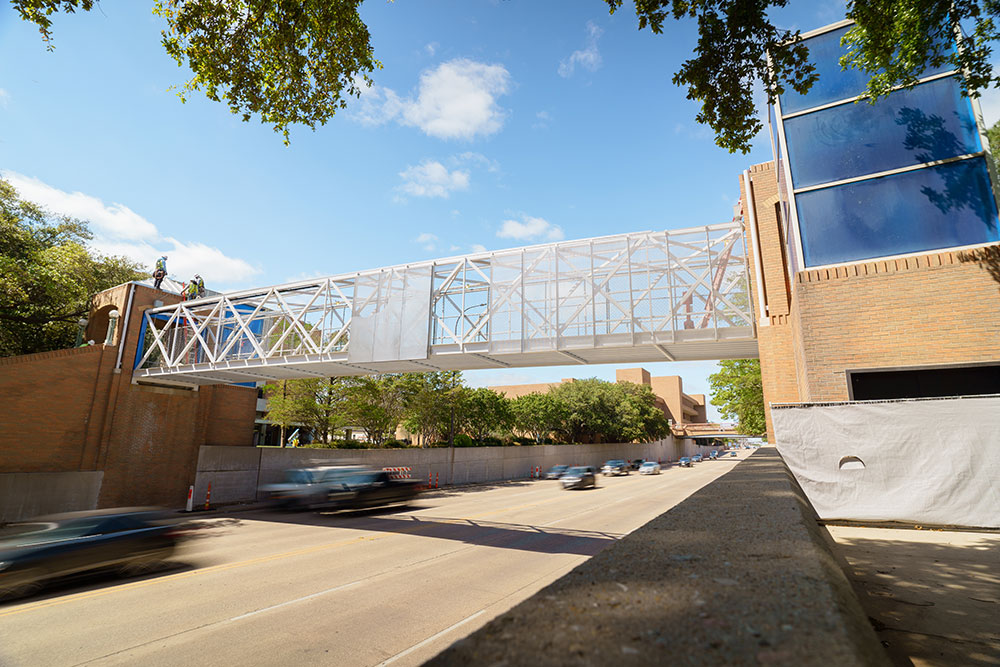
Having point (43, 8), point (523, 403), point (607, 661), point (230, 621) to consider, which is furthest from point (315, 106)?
point (523, 403)

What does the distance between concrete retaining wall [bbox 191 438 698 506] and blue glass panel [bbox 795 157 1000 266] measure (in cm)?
2347

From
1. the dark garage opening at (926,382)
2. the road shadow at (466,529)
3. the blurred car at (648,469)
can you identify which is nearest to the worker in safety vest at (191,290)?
the road shadow at (466,529)

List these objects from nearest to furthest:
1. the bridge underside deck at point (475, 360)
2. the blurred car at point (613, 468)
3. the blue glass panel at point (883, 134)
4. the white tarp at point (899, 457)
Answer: the white tarp at point (899, 457), the blue glass panel at point (883, 134), the bridge underside deck at point (475, 360), the blurred car at point (613, 468)

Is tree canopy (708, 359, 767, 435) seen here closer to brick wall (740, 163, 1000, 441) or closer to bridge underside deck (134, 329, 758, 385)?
bridge underside deck (134, 329, 758, 385)

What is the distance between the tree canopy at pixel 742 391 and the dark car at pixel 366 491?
26553 mm

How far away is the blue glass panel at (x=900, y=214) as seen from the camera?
8.98m

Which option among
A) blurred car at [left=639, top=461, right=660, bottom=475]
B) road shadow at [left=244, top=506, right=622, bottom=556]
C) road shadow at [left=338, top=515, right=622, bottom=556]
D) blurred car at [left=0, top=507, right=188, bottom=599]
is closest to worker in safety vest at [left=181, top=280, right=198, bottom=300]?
road shadow at [left=244, top=506, right=622, bottom=556]

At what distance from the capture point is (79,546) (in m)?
9.17

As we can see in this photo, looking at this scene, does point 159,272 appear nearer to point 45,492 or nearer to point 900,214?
point 45,492

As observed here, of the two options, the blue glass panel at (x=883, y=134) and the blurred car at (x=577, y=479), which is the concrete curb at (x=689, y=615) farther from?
the blurred car at (x=577, y=479)

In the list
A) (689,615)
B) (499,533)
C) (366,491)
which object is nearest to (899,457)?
(689,615)

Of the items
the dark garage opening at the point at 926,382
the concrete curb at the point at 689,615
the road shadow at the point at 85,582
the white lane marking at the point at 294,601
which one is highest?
the dark garage opening at the point at 926,382

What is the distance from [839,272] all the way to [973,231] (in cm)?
222

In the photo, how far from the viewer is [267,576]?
9453mm
